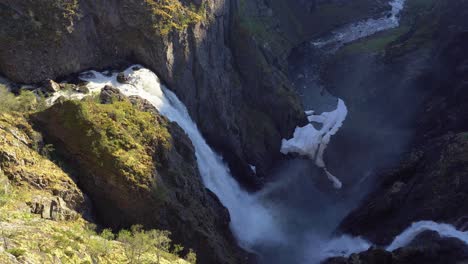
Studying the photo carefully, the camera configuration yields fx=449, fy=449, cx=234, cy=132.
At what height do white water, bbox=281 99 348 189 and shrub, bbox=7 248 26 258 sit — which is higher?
white water, bbox=281 99 348 189

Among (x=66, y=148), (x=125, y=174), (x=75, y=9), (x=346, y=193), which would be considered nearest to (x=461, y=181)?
(x=346, y=193)

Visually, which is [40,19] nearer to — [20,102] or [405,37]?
[20,102]

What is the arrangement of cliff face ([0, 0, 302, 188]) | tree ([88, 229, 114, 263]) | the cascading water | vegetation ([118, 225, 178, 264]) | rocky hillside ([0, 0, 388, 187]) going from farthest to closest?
the cascading water < rocky hillside ([0, 0, 388, 187]) < cliff face ([0, 0, 302, 188]) < vegetation ([118, 225, 178, 264]) < tree ([88, 229, 114, 263])

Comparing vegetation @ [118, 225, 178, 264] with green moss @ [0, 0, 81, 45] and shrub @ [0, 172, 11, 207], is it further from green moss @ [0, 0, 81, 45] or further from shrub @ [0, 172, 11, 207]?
green moss @ [0, 0, 81, 45]

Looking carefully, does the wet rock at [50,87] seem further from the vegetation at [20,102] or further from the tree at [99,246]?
the tree at [99,246]

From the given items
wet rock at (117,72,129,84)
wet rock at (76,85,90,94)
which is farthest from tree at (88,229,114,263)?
wet rock at (117,72,129,84)

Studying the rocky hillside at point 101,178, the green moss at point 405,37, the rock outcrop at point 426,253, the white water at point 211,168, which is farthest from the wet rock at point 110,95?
the green moss at point 405,37
